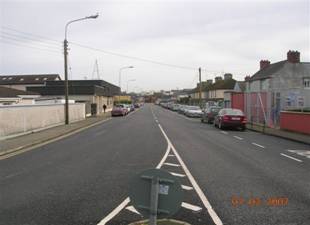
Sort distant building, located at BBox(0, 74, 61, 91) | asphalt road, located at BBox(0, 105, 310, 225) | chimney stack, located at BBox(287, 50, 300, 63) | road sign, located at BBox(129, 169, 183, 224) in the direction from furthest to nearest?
distant building, located at BBox(0, 74, 61, 91) → chimney stack, located at BBox(287, 50, 300, 63) → asphalt road, located at BBox(0, 105, 310, 225) → road sign, located at BBox(129, 169, 183, 224)

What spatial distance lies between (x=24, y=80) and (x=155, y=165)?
329ft

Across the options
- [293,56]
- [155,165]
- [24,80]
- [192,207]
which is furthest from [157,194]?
[24,80]

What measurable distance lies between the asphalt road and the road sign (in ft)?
6.31

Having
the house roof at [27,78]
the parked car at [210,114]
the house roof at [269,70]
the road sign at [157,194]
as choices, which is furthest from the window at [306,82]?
the house roof at [27,78]

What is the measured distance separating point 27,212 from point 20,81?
10462 cm

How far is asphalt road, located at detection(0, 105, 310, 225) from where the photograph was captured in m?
6.61

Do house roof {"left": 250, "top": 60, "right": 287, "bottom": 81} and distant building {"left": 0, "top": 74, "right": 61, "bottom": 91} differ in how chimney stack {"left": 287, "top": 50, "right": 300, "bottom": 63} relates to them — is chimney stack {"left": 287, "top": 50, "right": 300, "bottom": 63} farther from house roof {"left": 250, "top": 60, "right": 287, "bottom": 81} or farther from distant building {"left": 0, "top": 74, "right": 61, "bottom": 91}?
distant building {"left": 0, "top": 74, "right": 61, "bottom": 91}

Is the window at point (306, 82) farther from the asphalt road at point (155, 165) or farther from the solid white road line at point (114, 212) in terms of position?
the solid white road line at point (114, 212)

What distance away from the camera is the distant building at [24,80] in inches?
4067

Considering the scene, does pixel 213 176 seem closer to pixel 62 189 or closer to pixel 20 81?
pixel 62 189

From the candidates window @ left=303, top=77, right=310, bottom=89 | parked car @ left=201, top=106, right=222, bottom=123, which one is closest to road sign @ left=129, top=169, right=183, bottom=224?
parked car @ left=201, top=106, right=222, bottom=123

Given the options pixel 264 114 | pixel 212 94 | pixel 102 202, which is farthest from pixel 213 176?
pixel 212 94

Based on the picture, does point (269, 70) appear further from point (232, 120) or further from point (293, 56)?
point (232, 120)

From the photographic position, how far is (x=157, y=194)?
14.3 feet
